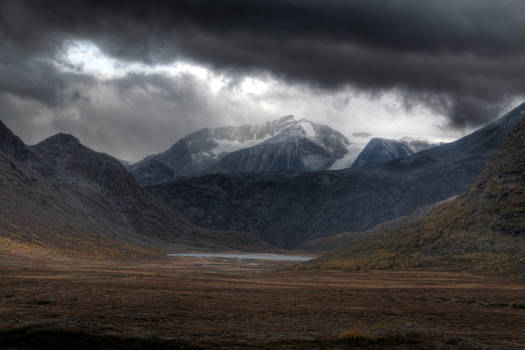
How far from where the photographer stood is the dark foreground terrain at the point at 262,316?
15906 mm

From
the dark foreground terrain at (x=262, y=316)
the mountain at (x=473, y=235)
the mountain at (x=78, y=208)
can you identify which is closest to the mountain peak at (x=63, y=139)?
the mountain at (x=78, y=208)

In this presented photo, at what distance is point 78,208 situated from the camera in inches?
5128

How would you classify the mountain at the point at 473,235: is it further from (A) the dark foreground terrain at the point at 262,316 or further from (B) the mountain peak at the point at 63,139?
(B) the mountain peak at the point at 63,139

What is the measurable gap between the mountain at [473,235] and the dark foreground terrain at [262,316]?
13.0 meters

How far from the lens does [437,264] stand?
6384 centimetres

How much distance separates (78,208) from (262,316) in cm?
11657

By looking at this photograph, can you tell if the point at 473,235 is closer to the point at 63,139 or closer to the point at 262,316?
the point at 262,316

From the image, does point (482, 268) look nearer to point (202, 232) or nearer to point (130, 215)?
point (130, 215)

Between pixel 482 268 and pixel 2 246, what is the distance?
7205cm

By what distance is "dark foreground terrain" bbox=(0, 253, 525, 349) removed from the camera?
52.2 ft

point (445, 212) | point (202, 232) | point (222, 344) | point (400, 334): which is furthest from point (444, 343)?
point (202, 232)

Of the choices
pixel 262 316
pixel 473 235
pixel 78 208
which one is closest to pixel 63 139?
pixel 78 208

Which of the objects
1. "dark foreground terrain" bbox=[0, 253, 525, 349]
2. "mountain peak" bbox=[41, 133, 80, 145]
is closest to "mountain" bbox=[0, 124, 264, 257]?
"mountain peak" bbox=[41, 133, 80, 145]

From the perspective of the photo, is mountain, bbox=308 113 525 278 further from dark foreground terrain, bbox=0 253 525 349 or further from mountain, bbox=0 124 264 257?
mountain, bbox=0 124 264 257
